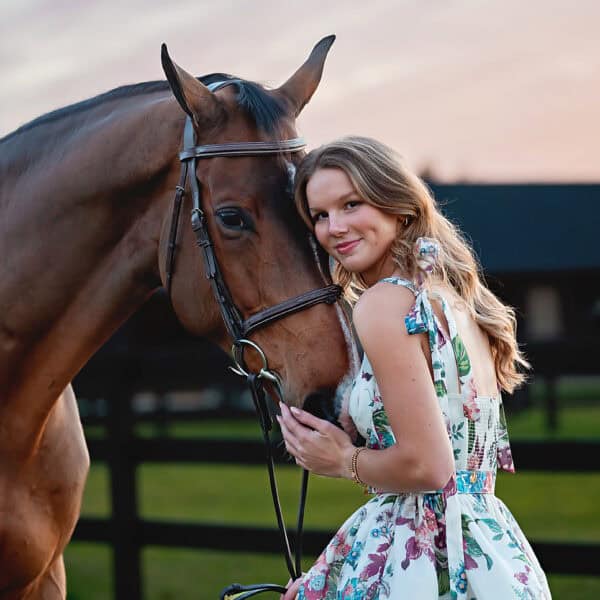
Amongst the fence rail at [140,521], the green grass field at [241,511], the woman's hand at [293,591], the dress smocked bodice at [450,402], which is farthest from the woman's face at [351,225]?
the green grass field at [241,511]

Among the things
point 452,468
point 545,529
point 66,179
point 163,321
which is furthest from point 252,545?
point 163,321

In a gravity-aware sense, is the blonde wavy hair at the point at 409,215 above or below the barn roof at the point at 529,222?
above

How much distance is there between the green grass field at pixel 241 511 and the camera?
239 inches

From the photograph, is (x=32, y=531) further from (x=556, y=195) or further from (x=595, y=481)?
(x=595, y=481)

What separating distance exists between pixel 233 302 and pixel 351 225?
0.44 m

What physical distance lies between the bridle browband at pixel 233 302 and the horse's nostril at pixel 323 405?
0.39 ft

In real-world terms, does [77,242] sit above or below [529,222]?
above

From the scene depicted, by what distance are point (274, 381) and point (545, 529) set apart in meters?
6.19

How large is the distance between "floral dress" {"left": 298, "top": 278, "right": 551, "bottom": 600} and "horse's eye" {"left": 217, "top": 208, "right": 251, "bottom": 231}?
0.52 metres

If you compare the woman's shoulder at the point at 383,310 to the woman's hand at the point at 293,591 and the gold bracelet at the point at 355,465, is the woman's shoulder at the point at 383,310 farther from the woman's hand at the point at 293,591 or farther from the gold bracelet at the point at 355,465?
the woman's hand at the point at 293,591

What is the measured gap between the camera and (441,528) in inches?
78.0

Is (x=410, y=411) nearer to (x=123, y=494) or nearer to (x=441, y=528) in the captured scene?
(x=441, y=528)

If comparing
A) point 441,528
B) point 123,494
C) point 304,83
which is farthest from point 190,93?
point 123,494

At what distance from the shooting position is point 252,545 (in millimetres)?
4926
